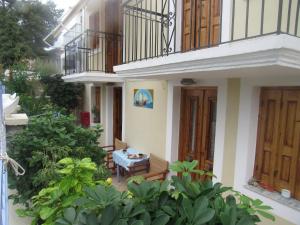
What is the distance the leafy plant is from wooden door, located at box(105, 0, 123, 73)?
7005 millimetres

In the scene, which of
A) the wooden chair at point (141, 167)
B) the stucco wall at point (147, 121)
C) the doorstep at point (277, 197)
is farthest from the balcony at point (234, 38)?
the wooden chair at point (141, 167)

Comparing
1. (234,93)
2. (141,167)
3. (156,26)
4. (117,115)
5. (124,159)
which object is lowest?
(141,167)

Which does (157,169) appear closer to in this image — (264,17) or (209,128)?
(209,128)

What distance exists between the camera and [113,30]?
8453 mm

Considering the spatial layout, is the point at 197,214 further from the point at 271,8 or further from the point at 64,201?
the point at 271,8

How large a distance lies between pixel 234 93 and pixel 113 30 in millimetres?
5805

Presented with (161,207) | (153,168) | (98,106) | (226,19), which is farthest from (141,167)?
(161,207)

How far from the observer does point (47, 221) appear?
4.52 feet

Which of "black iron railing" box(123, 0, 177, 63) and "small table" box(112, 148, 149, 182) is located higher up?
"black iron railing" box(123, 0, 177, 63)

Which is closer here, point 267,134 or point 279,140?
point 279,140

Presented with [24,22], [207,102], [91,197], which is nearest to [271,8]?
[207,102]

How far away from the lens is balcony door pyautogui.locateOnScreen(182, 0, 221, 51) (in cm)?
412

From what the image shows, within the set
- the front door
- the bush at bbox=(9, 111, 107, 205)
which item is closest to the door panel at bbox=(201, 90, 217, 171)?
the front door

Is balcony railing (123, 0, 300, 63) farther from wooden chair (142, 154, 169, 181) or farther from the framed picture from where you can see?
wooden chair (142, 154, 169, 181)
